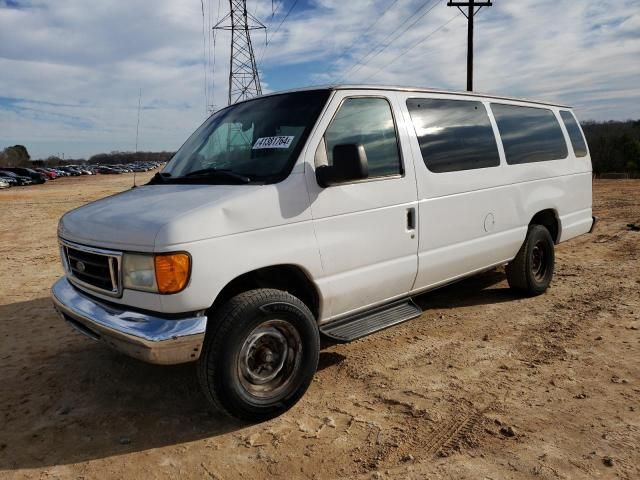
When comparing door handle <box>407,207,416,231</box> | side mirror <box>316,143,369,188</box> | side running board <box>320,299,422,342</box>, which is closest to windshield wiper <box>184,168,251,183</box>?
side mirror <box>316,143,369,188</box>

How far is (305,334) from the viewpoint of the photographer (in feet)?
10.9

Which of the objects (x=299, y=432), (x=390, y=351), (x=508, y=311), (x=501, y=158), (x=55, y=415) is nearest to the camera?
(x=299, y=432)

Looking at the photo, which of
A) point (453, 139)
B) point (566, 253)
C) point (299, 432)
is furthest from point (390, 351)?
point (566, 253)

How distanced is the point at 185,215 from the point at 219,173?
31.7 inches

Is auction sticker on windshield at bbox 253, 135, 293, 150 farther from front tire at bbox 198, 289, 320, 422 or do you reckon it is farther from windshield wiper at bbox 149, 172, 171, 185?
front tire at bbox 198, 289, 320, 422

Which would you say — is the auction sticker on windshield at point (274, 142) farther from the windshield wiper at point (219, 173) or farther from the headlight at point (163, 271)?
the headlight at point (163, 271)

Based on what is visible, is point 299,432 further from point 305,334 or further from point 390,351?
point 390,351

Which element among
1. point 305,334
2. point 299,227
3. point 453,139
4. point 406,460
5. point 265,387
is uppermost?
point 453,139

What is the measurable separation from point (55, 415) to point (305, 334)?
1.85 metres

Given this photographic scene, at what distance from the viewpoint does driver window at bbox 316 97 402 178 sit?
3572 mm

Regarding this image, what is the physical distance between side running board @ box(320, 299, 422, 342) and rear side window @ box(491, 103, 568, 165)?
211 centimetres

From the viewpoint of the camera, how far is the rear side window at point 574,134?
6.16m

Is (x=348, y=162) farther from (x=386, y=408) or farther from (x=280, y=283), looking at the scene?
(x=386, y=408)

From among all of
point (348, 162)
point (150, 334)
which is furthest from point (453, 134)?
point (150, 334)
